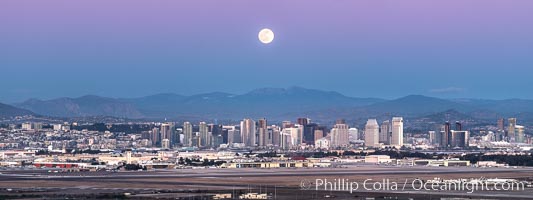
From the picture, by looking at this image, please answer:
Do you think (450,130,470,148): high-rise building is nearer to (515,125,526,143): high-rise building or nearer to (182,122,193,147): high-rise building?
(515,125,526,143): high-rise building

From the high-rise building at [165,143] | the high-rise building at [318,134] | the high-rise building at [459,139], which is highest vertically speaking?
the high-rise building at [318,134]

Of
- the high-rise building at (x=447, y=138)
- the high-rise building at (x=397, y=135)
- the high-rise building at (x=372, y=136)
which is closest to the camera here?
the high-rise building at (x=447, y=138)

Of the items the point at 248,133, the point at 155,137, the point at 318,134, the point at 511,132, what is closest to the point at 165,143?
the point at 155,137

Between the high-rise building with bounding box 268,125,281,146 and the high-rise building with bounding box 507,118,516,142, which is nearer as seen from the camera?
the high-rise building with bounding box 268,125,281,146

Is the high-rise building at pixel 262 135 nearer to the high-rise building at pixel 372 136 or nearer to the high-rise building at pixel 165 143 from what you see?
the high-rise building at pixel 372 136

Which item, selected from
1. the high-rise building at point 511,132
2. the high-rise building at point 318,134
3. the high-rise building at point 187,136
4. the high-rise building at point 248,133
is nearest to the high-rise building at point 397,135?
the high-rise building at point 318,134

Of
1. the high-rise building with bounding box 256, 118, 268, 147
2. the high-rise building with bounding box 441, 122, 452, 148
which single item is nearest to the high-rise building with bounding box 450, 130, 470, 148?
the high-rise building with bounding box 441, 122, 452, 148

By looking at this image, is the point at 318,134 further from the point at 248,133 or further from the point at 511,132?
the point at 511,132

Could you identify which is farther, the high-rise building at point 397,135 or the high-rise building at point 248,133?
the high-rise building at point 248,133

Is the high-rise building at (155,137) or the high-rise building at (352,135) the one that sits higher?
the high-rise building at (352,135)

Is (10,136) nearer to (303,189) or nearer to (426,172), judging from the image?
(426,172)

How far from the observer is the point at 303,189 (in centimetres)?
6450

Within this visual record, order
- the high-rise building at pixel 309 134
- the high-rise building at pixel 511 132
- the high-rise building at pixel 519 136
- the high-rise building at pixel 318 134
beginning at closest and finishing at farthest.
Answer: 1. the high-rise building at pixel 309 134
2. the high-rise building at pixel 318 134
3. the high-rise building at pixel 519 136
4. the high-rise building at pixel 511 132

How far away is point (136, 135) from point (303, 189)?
345 feet
